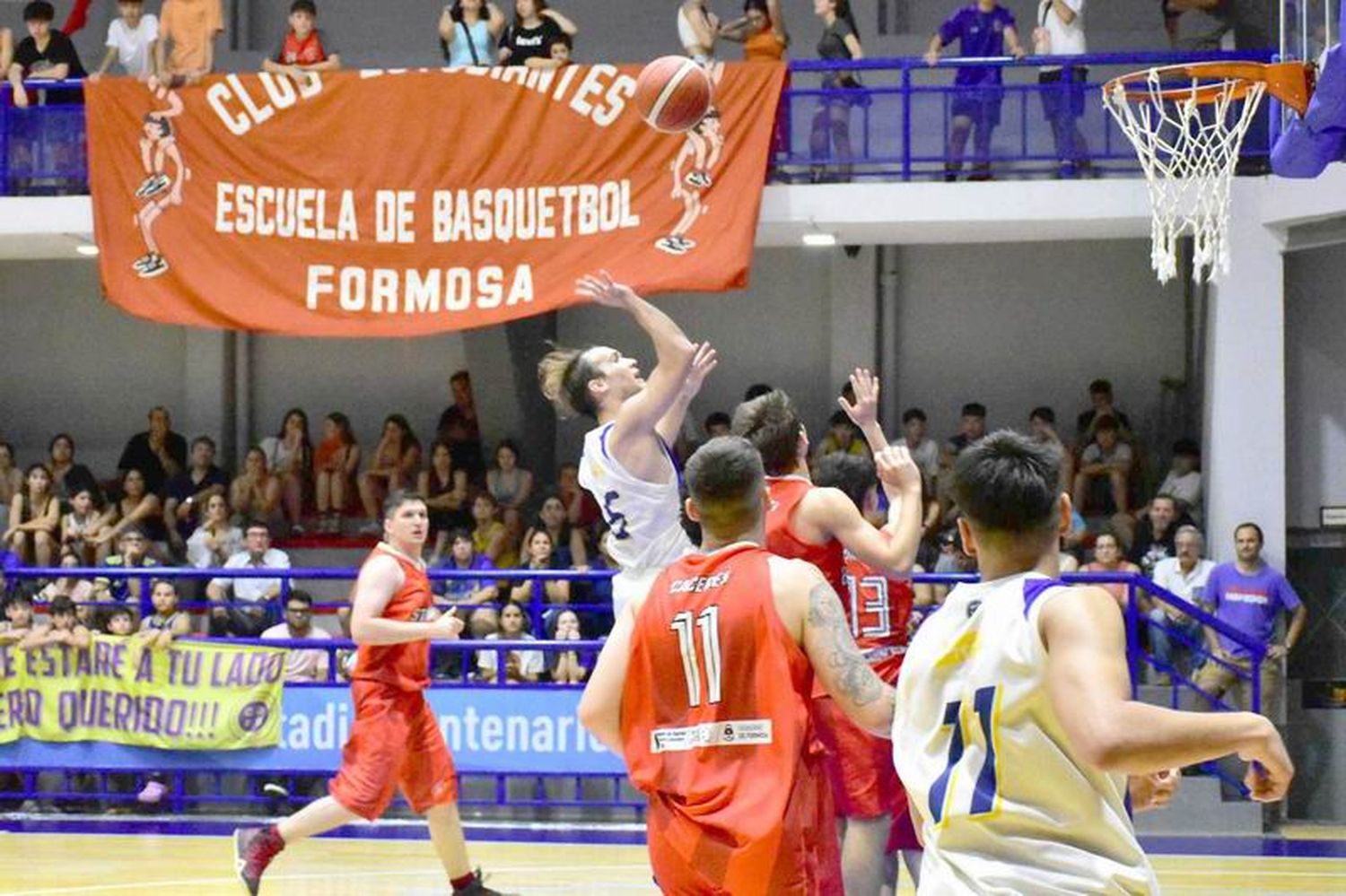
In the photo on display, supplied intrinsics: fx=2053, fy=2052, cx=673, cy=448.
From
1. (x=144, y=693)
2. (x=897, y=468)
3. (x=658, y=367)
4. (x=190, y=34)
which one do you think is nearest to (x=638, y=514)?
(x=658, y=367)

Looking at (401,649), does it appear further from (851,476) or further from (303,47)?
(303,47)

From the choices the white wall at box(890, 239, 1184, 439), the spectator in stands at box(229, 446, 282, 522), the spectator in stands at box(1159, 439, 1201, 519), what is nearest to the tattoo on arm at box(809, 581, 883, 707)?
the spectator in stands at box(1159, 439, 1201, 519)

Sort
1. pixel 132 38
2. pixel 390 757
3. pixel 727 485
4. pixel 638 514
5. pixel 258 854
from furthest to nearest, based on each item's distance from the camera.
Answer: pixel 132 38
pixel 390 757
pixel 258 854
pixel 638 514
pixel 727 485

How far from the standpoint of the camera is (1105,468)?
1530 centimetres

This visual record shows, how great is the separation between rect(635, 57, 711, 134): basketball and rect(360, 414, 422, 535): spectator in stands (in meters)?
7.29

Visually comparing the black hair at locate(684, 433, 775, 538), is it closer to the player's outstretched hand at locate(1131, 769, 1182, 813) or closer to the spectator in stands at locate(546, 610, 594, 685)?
the player's outstretched hand at locate(1131, 769, 1182, 813)

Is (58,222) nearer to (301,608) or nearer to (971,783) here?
(301,608)

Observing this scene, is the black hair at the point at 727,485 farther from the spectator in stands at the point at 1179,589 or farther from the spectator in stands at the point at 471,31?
the spectator in stands at the point at 471,31

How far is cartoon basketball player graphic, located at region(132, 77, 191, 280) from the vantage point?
14.6 metres

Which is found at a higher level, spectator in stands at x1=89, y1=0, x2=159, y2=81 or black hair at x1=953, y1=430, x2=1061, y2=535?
spectator in stands at x1=89, y1=0, x2=159, y2=81

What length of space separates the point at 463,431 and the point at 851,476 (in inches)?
423

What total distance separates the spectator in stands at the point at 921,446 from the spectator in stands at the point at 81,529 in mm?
6154

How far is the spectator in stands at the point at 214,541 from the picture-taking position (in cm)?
1503

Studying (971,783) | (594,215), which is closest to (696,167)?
(594,215)
